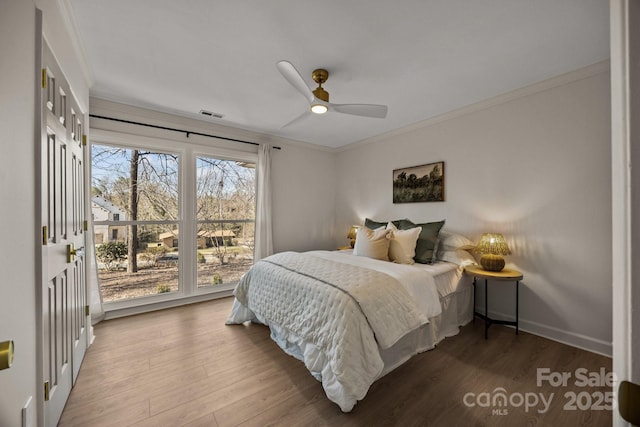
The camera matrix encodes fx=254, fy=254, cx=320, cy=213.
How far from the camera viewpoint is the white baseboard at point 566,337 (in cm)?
218

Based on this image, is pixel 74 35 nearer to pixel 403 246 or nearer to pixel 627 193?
pixel 627 193

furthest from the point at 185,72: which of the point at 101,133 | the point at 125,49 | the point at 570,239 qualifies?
Result: the point at 570,239

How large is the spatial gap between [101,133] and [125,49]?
137 centimetres

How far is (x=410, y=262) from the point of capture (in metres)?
2.78

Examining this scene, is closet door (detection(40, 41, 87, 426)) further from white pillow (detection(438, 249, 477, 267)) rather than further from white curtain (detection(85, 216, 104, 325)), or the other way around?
white pillow (detection(438, 249, 477, 267))

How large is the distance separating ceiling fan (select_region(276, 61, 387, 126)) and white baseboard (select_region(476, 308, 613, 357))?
2580 mm

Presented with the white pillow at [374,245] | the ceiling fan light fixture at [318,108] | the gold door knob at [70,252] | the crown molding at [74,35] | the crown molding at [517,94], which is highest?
the crown molding at [74,35]

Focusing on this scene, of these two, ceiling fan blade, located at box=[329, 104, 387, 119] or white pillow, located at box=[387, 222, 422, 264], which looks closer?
ceiling fan blade, located at box=[329, 104, 387, 119]

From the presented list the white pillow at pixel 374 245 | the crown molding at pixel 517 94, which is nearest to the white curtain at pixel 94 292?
the white pillow at pixel 374 245

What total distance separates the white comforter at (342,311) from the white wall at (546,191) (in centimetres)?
117

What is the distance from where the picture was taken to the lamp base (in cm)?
254

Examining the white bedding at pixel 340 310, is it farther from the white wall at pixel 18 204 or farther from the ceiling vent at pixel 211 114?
the ceiling vent at pixel 211 114

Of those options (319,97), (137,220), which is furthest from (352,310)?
(137,220)

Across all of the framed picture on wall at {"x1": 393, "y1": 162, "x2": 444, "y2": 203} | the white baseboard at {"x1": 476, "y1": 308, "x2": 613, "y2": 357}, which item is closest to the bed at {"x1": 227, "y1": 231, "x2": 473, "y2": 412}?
the white baseboard at {"x1": 476, "y1": 308, "x2": 613, "y2": 357}
